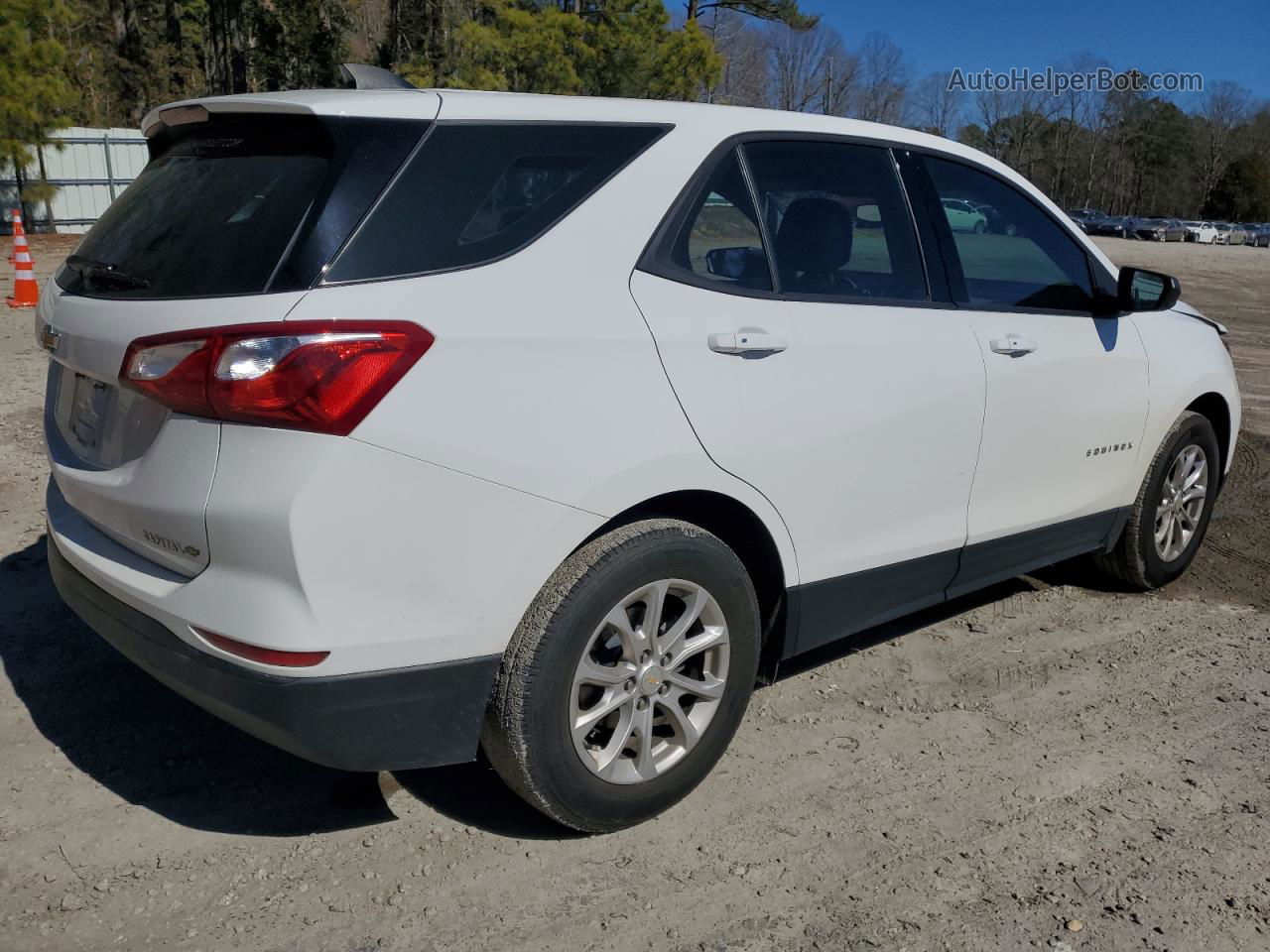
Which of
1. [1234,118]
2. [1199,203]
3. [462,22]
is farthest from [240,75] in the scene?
[1234,118]

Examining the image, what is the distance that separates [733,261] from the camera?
10.4 feet

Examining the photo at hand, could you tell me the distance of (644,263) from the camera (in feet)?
9.40

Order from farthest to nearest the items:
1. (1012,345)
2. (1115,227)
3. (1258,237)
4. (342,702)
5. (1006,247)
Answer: (1115,227)
(1258,237)
(1006,247)
(1012,345)
(342,702)

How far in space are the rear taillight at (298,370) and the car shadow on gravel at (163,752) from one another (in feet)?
4.26

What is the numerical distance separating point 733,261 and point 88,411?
1.77 metres

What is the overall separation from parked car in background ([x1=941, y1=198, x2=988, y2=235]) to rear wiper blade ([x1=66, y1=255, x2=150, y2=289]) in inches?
100

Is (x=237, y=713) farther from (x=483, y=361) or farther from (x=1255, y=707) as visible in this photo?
(x=1255, y=707)

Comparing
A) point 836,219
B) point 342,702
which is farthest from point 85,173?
point 342,702

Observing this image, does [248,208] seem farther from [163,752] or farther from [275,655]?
[163,752]

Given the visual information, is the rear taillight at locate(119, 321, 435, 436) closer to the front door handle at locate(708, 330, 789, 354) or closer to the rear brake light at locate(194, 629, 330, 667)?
the rear brake light at locate(194, 629, 330, 667)

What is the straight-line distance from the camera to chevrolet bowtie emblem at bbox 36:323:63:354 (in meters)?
2.97

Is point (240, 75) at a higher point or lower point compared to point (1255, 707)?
higher

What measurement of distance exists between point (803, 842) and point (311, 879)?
130cm

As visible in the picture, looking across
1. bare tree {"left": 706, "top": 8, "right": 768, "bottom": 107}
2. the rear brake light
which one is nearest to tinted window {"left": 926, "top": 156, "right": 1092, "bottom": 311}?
the rear brake light
